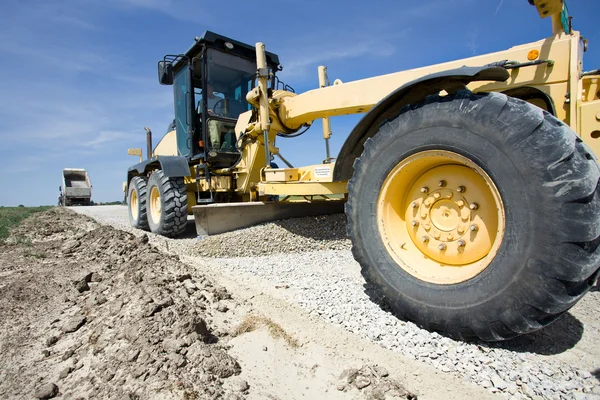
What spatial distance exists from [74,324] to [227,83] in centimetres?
490

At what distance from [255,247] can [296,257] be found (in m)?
0.62

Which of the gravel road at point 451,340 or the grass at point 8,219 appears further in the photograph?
the grass at point 8,219

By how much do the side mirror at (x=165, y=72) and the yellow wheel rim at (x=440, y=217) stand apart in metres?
5.34

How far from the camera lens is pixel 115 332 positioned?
2039 millimetres

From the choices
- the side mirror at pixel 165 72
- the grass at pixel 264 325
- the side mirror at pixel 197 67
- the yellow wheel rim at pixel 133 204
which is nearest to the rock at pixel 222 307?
the grass at pixel 264 325

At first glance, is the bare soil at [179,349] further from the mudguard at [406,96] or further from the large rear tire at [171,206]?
the large rear tire at [171,206]

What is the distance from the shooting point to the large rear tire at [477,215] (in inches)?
63.6

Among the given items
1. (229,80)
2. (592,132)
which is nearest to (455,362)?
(592,132)

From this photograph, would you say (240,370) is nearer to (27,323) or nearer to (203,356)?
(203,356)

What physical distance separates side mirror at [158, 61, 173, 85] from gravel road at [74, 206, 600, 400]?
3.88 metres

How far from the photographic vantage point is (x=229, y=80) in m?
6.19

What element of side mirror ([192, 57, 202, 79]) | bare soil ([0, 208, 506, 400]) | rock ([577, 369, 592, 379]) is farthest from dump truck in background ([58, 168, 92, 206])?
rock ([577, 369, 592, 379])

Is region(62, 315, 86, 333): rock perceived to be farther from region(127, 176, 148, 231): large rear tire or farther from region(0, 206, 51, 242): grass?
region(0, 206, 51, 242): grass

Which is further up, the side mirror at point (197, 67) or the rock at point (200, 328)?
Result: the side mirror at point (197, 67)
